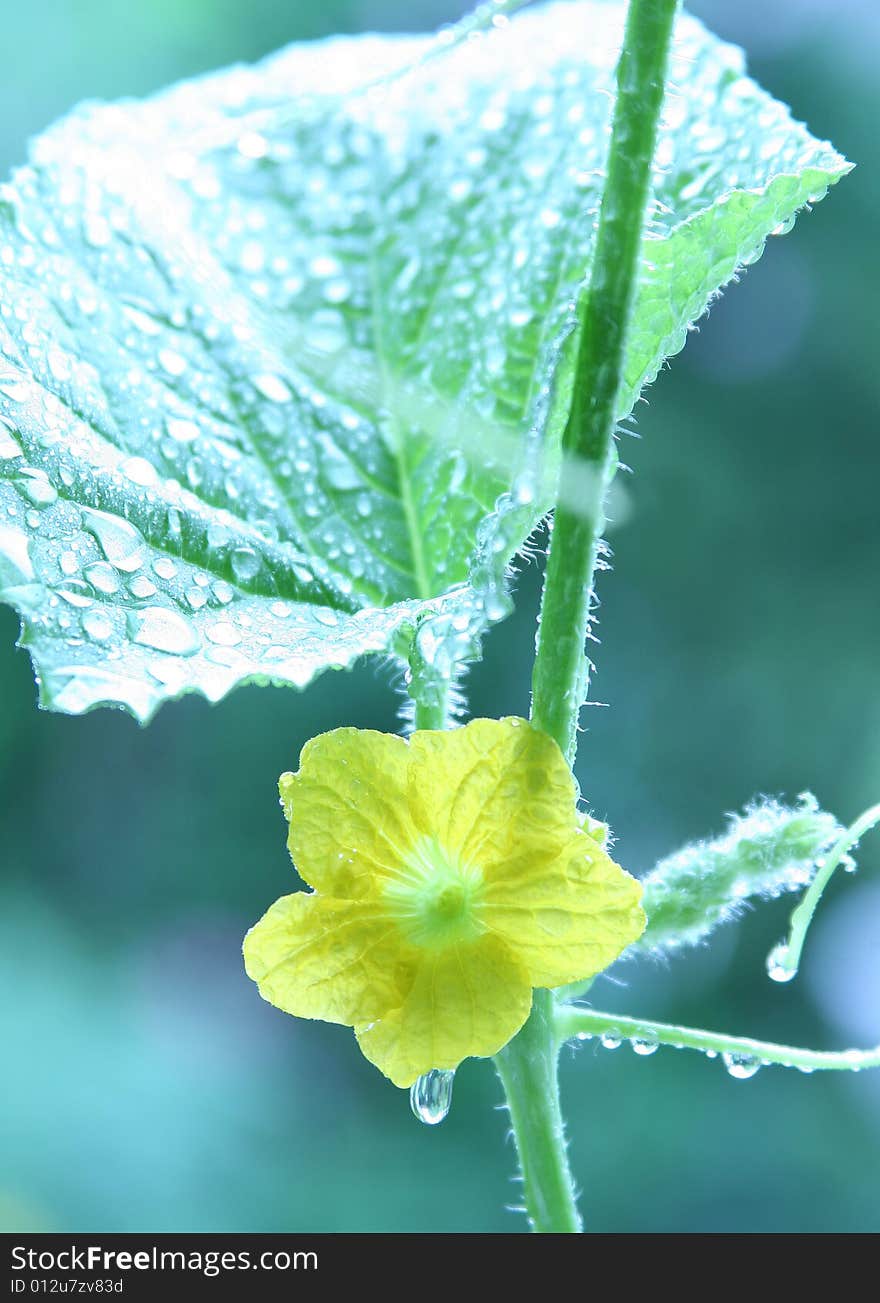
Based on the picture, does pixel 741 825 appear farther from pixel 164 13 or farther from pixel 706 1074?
pixel 164 13

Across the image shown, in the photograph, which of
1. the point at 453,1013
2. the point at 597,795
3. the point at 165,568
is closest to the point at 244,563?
the point at 165,568

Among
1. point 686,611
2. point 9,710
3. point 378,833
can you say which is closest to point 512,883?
point 378,833

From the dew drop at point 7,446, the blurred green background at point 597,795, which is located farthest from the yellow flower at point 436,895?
the blurred green background at point 597,795

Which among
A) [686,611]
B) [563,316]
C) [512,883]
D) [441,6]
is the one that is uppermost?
[441,6]

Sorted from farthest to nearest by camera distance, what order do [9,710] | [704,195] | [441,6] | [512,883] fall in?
1. [9,710]
2. [441,6]
3. [704,195]
4. [512,883]

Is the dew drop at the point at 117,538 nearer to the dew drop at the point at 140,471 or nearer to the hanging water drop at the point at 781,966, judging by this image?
the dew drop at the point at 140,471

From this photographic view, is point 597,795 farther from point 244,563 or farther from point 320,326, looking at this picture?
point 244,563

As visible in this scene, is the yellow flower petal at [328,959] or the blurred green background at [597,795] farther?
the blurred green background at [597,795]
